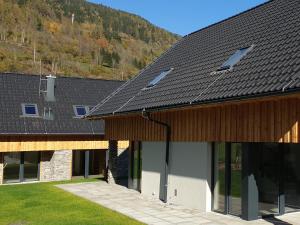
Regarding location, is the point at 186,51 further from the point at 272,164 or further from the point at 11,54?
the point at 11,54

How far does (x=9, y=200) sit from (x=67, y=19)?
330ft

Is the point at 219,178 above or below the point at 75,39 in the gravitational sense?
below

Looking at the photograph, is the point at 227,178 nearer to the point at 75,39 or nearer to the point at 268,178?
the point at 268,178

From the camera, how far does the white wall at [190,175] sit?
13.2 meters

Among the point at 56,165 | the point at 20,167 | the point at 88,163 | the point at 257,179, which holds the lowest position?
the point at 20,167

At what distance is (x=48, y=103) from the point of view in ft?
90.1

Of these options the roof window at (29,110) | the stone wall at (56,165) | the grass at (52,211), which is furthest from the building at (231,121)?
the roof window at (29,110)

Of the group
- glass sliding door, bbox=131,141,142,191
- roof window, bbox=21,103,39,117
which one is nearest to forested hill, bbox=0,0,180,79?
roof window, bbox=21,103,39,117

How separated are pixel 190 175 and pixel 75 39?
92.6 metres

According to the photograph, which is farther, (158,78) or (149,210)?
(158,78)

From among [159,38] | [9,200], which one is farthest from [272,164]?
[159,38]

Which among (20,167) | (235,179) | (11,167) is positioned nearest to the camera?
(235,179)

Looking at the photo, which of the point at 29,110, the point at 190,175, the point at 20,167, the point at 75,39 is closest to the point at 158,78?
the point at 190,175

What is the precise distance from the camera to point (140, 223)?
11.6 meters
